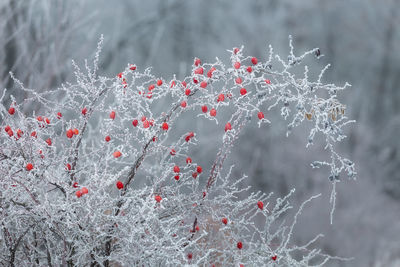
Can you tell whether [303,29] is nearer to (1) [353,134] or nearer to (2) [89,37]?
(1) [353,134]

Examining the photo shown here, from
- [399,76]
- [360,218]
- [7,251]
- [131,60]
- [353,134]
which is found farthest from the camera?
[399,76]

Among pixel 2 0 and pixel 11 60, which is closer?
pixel 2 0

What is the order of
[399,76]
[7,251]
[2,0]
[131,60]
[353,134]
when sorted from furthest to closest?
[399,76] < [131,60] < [353,134] < [2,0] < [7,251]

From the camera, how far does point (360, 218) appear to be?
29.7 feet

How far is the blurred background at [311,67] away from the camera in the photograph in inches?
358

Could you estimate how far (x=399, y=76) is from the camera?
38.1 feet

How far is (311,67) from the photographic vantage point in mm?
11242

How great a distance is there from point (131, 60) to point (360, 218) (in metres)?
5.50

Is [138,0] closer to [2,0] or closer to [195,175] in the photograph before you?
[2,0]

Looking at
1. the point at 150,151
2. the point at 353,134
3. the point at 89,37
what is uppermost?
the point at 353,134

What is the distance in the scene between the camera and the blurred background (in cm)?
909

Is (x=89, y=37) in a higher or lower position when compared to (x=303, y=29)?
lower

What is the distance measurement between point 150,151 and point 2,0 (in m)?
4.41

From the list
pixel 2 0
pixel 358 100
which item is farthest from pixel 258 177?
pixel 2 0
